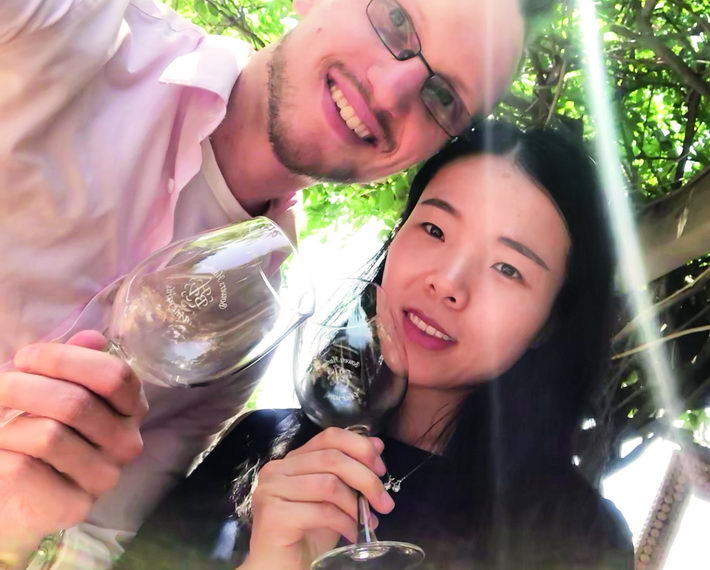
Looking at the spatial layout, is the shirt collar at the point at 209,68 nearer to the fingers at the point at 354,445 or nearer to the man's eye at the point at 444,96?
the man's eye at the point at 444,96

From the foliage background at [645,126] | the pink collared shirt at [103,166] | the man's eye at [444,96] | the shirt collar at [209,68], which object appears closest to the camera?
the pink collared shirt at [103,166]

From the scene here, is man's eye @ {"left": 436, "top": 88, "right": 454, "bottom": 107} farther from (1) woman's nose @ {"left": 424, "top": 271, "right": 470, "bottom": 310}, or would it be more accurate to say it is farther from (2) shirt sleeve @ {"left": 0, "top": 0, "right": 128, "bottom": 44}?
(2) shirt sleeve @ {"left": 0, "top": 0, "right": 128, "bottom": 44}

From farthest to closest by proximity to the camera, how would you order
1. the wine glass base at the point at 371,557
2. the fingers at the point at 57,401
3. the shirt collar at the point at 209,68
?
the shirt collar at the point at 209,68 → the wine glass base at the point at 371,557 → the fingers at the point at 57,401

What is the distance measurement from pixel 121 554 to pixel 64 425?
1.46ft

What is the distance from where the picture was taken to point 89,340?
2.06 feet

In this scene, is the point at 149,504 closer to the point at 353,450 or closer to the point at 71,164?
the point at 353,450

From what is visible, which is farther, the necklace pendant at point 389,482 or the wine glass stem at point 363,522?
the necklace pendant at point 389,482

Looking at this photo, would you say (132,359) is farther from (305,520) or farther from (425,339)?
(425,339)

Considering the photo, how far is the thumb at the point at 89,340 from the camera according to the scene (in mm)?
619

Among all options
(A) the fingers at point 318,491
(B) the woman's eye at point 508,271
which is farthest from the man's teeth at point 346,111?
(A) the fingers at point 318,491

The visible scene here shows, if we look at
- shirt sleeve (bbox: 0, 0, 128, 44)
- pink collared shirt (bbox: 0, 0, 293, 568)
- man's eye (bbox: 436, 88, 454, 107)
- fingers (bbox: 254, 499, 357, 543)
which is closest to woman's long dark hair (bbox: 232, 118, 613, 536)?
man's eye (bbox: 436, 88, 454, 107)

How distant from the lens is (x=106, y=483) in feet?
2.00

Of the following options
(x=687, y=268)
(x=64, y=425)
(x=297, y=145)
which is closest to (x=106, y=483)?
(x=64, y=425)

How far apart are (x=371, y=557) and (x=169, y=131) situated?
2.26ft
